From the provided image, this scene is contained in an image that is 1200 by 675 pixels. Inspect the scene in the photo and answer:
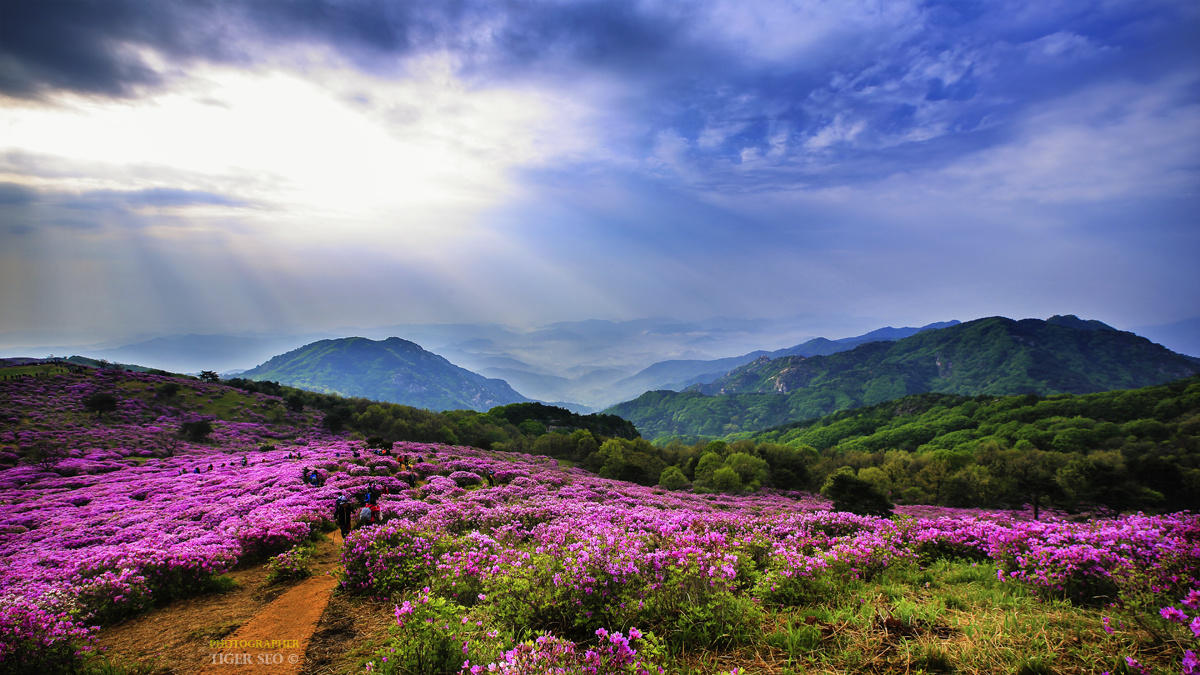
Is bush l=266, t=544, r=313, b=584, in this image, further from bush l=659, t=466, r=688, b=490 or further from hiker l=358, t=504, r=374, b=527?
bush l=659, t=466, r=688, b=490

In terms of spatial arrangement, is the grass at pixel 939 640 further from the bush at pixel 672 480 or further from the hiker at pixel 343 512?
the bush at pixel 672 480

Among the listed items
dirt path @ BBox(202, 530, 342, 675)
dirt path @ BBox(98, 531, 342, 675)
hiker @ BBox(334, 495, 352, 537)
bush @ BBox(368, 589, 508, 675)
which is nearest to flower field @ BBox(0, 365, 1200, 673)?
bush @ BBox(368, 589, 508, 675)

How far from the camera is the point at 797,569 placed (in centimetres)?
648

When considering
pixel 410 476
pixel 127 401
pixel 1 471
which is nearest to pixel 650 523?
pixel 410 476

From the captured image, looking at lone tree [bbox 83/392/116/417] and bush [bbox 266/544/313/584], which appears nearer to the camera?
bush [bbox 266/544/313/584]

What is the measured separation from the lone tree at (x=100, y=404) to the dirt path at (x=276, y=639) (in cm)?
5551

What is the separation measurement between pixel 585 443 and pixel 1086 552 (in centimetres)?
5661

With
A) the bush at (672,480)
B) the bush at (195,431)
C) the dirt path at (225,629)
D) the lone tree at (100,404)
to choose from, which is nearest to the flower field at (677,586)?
the dirt path at (225,629)

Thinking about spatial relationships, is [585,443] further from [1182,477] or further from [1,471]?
[1182,477]

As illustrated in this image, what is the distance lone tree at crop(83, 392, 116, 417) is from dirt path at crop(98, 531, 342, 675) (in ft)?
175

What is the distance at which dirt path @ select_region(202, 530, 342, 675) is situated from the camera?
20.1 ft

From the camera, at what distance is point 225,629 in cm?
738


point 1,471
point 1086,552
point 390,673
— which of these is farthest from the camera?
point 1,471

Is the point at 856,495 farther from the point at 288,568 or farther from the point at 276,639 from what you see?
the point at 276,639
